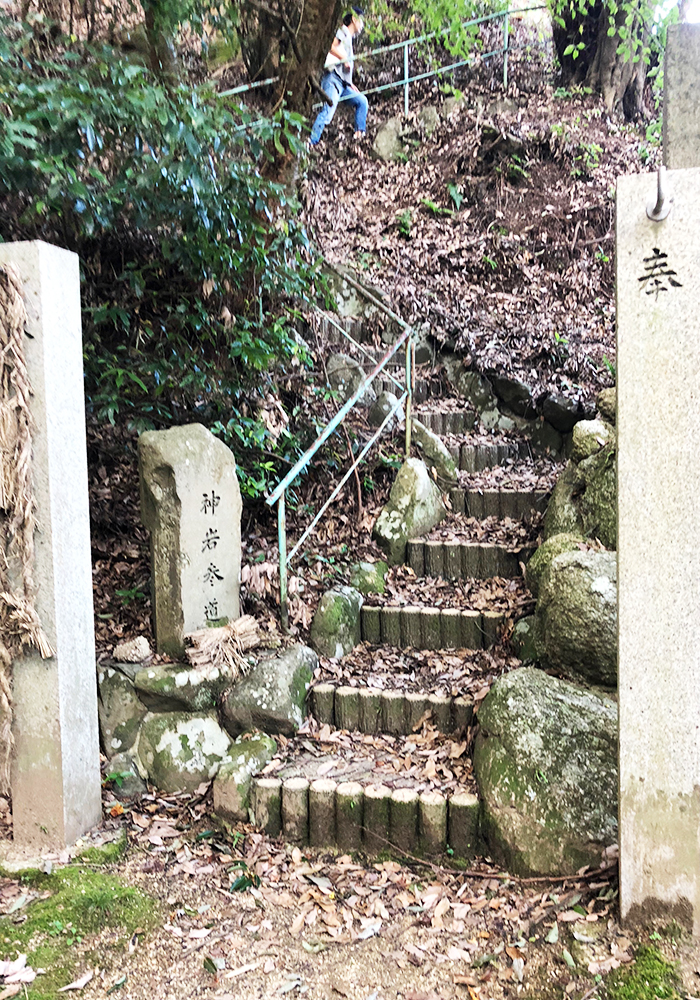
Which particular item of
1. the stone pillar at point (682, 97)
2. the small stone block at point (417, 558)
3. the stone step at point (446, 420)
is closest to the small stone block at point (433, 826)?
the small stone block at point (417, 558)

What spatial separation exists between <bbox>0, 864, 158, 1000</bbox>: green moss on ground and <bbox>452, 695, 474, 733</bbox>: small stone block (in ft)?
6.02

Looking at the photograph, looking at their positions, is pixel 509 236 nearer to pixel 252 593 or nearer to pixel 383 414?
pixel 383 414

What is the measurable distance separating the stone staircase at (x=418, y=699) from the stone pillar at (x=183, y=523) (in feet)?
3.04

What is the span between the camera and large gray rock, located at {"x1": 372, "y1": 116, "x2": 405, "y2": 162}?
37.1 feet

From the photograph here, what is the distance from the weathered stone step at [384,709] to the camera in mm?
3924

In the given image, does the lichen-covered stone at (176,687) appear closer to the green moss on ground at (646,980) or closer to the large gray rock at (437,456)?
the green moss on ground at (646,980)

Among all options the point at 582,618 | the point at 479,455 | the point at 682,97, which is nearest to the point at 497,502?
the point at 479,455

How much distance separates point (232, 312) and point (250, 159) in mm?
1065

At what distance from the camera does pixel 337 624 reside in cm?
463

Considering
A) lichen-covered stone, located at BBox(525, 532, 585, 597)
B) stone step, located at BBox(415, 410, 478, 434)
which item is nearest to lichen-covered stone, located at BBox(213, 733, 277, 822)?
lichen-covered stone, located at BBox(525, 532, 585, 597)

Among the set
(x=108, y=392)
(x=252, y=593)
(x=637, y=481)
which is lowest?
(x=252, y=593)

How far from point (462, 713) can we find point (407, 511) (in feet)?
6.93

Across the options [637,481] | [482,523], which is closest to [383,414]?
[482,523]

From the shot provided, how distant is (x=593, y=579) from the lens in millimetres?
3664
